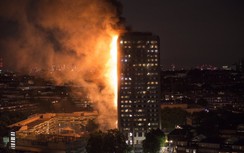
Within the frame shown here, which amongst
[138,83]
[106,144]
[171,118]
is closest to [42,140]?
[106,144]

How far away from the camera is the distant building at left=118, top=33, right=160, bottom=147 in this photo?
108 ft

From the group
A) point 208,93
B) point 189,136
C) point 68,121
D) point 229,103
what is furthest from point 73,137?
point 208,93

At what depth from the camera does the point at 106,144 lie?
2572 centimetres

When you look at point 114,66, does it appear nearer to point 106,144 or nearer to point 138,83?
point 138,83

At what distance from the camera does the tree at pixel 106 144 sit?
25547 millimetres

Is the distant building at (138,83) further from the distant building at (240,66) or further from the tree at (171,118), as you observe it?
the distant building at (240,66)

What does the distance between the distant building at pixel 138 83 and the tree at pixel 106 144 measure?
6278 millimetres

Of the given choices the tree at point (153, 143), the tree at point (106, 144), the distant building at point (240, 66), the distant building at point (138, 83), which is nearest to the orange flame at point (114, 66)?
the distant building at point (138, 83)

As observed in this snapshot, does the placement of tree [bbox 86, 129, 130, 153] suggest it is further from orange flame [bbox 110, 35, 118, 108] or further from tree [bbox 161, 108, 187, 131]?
tree [bbox 161, 108, 187, 131]

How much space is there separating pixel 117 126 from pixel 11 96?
38975 millimetres

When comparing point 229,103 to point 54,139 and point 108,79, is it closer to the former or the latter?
point 108,79

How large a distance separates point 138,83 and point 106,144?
8853 millimetres

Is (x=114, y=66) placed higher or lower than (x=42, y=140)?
higher

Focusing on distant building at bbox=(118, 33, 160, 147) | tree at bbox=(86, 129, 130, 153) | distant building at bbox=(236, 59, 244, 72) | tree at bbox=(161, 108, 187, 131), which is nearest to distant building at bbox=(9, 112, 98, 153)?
tree at bbox=(86, 129, 130, 153)
